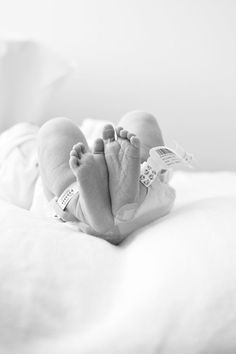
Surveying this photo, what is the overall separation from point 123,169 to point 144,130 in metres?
0.18

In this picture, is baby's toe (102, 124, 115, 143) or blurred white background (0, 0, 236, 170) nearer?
baby's toe (102, 124, 115, 143)

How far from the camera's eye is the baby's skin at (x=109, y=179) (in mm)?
751

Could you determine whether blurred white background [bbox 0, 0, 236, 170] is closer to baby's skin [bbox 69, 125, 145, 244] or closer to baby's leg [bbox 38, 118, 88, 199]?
baby's leg [bbox 38, 118, 88, 199]

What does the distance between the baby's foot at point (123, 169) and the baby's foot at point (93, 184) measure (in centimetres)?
1

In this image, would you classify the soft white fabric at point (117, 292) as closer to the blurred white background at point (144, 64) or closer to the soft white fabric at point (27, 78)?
the soft white fabric at point (27, 78)

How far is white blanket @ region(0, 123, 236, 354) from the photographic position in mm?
512

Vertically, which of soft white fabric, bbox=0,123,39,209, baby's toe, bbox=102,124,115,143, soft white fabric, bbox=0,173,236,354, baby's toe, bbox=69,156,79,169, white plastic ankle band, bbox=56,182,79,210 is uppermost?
baby's toe, bbox=102,124,115,143

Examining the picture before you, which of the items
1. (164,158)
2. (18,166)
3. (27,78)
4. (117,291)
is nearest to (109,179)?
(164,158)

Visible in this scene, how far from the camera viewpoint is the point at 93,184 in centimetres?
75

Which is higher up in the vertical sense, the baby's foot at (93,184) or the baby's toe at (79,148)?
the baby's toe at (79,148)

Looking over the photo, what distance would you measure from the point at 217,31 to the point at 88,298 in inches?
63.3

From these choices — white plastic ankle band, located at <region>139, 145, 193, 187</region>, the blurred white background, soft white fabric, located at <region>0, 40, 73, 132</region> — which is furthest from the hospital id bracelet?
the blurred white background

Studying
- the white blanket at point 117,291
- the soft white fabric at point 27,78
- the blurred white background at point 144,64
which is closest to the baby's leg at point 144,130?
the white blanket at point 117,291

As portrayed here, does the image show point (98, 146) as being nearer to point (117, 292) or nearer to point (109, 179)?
point (109, 179)
